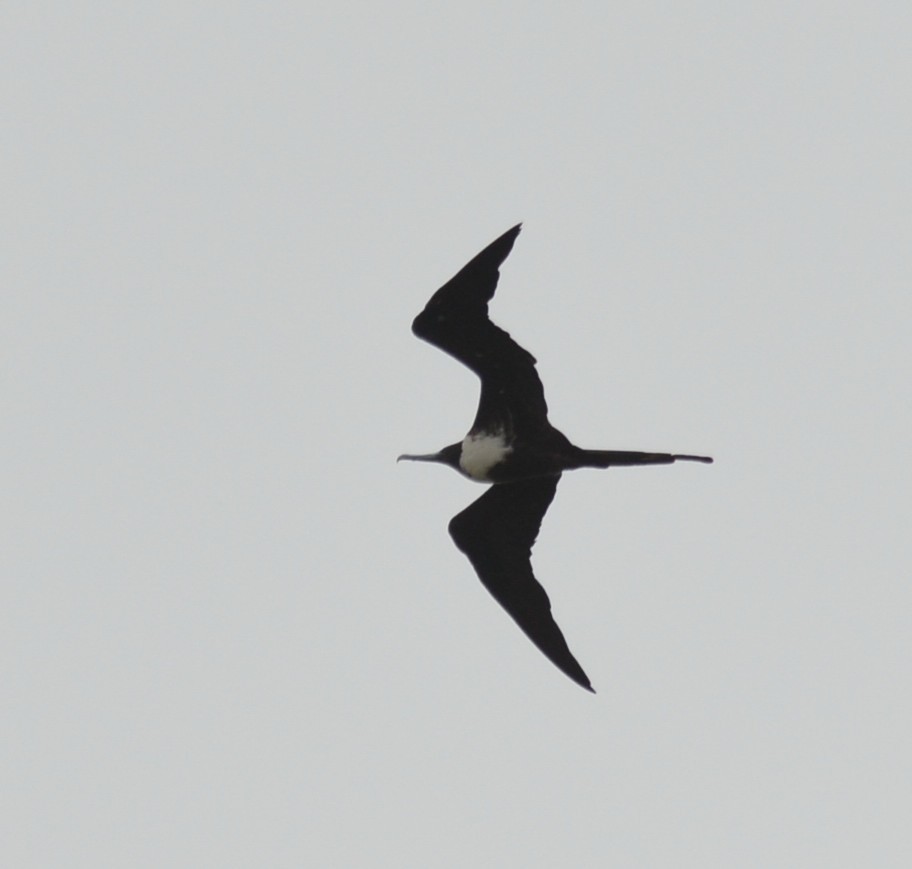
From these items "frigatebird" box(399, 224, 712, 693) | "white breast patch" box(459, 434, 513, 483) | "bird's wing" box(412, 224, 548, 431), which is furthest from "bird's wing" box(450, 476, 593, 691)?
"bird's wing" box(412, 224, 548, 431)

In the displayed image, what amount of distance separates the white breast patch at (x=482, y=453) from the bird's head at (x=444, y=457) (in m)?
0.10

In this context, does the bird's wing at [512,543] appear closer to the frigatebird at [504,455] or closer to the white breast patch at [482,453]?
the frigatebird at [504,455]

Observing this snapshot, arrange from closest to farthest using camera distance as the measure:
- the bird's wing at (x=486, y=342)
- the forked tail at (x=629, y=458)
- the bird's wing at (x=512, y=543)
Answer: the forked tail at (x=629, y=458)
the bird's wing at (x=486, y=342)
the bird's wing at (x=512, y=543)

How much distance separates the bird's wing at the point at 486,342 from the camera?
10.3 metres

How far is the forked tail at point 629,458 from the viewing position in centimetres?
994

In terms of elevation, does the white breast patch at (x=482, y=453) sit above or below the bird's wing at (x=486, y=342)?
below

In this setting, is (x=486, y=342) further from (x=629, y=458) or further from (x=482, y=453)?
(x=629, y=458)

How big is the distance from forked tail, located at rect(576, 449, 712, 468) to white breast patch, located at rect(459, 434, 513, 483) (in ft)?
2.24

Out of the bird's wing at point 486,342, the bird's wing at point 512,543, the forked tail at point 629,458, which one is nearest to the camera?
the forked tail at point 629,458

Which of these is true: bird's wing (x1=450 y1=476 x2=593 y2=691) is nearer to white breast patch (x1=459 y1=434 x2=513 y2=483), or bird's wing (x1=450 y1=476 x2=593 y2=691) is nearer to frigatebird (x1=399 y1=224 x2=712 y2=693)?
frigatebird (x1=399 y1=224 x2=712 y2=693)

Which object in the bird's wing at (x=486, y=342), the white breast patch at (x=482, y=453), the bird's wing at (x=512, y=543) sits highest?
the bird's wing at (x=486, y=342)

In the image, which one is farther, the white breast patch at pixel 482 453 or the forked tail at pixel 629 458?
the white breast patch at pixel 482 453

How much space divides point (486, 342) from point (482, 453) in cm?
81

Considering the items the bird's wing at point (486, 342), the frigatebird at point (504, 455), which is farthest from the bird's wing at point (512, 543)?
the bird's wing at point (486, 342)
